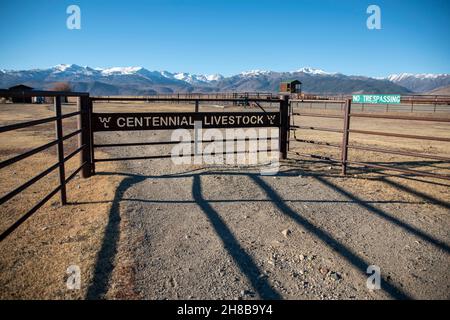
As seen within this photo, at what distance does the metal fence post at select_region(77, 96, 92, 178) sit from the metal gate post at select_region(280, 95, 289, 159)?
14.9ft

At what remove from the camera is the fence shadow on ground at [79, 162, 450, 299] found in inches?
125

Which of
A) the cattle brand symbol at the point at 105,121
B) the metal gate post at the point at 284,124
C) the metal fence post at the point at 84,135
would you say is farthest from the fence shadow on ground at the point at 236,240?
the metal gate post at the point at 284,124

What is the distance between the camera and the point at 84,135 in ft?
A: 22.0

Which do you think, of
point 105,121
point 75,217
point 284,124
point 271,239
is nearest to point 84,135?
point 105,121

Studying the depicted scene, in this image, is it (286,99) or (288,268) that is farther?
(286,99)

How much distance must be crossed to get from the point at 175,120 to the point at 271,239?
410 centimetres

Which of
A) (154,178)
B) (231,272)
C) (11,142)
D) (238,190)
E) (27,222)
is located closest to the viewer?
(231,272)

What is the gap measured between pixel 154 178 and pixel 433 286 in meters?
4.91

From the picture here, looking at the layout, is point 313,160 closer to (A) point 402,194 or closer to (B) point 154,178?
(A) point 402,194

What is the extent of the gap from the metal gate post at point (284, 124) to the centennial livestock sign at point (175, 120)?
5.7 inches

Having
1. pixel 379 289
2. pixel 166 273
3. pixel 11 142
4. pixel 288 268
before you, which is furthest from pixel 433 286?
pixel 11 142

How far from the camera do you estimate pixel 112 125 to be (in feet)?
22.9

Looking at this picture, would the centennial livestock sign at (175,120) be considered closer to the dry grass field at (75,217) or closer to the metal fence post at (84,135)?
the metal fence post at (84,135)

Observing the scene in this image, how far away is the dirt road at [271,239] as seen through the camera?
3.19m
